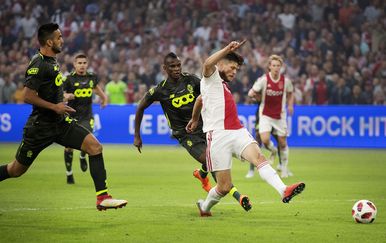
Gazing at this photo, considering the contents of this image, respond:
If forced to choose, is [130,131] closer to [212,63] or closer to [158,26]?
[158,26]

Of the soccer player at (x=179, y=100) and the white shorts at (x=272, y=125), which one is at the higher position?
the soccer player at (x=179, y=100)

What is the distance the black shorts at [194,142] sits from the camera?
12.6 metres

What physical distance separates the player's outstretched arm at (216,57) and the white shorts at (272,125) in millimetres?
7464

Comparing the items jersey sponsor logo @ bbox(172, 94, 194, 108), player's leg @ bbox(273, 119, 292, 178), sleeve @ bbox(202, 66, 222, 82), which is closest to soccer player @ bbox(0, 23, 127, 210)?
sleeve @ bbox(202, 66, 222, 82)

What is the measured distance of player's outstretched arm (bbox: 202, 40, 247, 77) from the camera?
32.0 ft

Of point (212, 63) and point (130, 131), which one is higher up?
point (212, 63)

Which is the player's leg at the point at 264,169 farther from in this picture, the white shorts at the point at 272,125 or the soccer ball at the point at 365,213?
the white shorts at the point at 272,125

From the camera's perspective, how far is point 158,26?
3175cm

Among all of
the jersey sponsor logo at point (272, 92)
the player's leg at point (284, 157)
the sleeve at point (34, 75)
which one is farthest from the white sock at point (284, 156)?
the sleeve at point (34, 75)

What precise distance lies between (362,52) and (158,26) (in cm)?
775

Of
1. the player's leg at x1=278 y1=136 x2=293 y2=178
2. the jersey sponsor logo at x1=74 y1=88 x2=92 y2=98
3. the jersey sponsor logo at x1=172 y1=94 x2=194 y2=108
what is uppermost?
the jersey sponsor logo at x1=172 y1=94 x2=194 y2=108

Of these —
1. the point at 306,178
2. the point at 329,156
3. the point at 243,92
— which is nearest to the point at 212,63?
the point at 306,178

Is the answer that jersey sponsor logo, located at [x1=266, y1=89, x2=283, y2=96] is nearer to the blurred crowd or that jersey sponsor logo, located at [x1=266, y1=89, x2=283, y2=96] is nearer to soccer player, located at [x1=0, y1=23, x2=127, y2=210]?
soccer player, located at [x1=0, y1=23, x2=127, y2=210]

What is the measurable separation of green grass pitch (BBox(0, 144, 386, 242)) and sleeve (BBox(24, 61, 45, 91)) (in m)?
1.68
